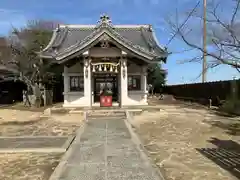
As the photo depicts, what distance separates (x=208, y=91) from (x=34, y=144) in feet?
69.3

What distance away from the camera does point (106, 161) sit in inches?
316

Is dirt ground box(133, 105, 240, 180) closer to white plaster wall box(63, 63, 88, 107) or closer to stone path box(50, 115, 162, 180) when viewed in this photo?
stone path box(50, 115, 162, 180)

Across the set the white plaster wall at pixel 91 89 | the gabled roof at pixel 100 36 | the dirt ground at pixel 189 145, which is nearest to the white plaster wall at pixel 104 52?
the white plaster wall at pixel 91 89

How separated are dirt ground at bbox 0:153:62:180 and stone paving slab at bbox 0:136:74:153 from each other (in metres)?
0.44

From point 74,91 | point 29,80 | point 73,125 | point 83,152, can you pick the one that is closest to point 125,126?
point 73,125

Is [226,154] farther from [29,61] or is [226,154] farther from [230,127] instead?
[29,61]

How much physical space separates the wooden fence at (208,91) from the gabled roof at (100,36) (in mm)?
5442

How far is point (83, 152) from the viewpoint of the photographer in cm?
912

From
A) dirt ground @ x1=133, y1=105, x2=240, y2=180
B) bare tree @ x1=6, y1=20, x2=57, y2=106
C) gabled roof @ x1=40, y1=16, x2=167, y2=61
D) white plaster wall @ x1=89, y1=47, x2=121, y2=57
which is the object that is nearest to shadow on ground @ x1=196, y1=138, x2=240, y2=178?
dirt ground @ x1=133, y1=105, x2=240, y2=180

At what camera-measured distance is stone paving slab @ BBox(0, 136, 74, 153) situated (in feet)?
31.6

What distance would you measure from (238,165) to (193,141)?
3358 mm

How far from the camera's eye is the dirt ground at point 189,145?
732cm

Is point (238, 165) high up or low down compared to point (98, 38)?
down

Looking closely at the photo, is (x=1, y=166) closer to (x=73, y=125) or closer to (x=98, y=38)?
(x=73, y=125)
